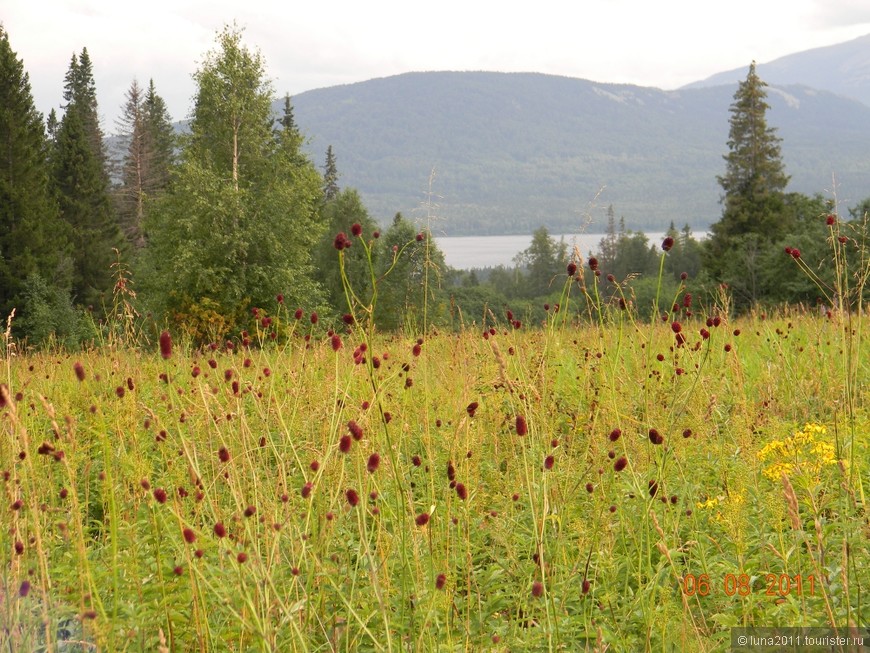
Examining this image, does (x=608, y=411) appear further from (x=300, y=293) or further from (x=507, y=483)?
(x=300, y=293)

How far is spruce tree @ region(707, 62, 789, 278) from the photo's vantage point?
40.1 m

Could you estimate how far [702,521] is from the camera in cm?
384

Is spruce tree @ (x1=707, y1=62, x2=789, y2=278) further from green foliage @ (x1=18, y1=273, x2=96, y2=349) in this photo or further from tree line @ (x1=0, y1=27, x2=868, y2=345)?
green foliage @ (x1=18, y1=273, x2=96, y2=349)

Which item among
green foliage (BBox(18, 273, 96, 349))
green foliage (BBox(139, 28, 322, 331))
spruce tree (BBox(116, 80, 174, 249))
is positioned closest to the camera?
green foliage (BBox(139, 28, 322, 331))

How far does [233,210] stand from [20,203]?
12459mm

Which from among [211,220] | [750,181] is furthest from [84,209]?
[750,181]

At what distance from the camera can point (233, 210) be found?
83.0 ft

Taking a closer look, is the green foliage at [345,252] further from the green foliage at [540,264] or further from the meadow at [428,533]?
the green foliage at [540,264]

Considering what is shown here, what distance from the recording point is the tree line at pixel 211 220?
25.1 meters

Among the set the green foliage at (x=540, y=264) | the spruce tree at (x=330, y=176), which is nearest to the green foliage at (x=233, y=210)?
the spruce tree at (x=330, y=176)

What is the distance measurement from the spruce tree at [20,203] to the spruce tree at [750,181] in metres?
31.0

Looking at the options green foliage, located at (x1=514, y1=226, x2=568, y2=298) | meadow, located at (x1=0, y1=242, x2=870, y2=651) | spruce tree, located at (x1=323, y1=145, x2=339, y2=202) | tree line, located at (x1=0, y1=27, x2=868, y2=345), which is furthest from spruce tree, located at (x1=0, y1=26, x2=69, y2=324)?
green foliage, located at (x1=514, y1=226, x2=568, y2=298)

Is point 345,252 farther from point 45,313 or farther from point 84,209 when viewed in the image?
point 45,313

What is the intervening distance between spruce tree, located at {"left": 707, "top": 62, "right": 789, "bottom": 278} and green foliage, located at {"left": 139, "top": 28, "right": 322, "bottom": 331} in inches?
908
